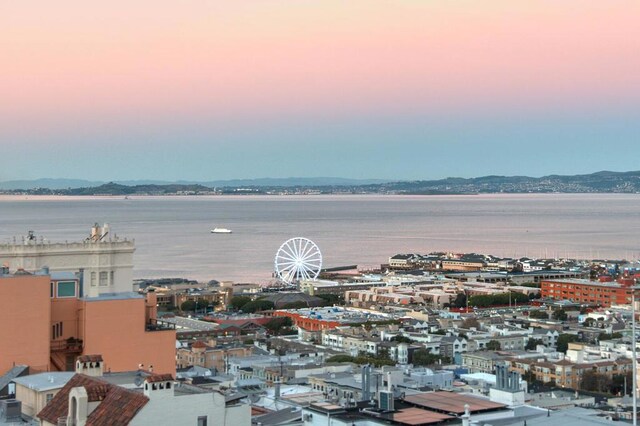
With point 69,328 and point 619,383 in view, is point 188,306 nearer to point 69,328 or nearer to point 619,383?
point 619,383

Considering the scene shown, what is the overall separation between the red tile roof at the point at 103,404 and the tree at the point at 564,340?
135 ft

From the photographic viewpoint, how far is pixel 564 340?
54.6m

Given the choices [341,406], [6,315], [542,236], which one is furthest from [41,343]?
[542,236]

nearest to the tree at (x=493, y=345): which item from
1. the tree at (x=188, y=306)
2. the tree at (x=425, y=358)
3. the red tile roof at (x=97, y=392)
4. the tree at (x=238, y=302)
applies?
the tree at (x=425, y=358)

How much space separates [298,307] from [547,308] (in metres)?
16.5

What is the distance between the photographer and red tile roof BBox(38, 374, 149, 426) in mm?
13805

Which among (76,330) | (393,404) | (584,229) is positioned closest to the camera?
(393,404)

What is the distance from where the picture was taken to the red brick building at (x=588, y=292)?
77500mm

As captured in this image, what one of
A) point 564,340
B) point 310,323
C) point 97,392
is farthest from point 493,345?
point 97,392

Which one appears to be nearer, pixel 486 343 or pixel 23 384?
pixel 23 384

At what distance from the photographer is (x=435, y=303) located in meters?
81.2

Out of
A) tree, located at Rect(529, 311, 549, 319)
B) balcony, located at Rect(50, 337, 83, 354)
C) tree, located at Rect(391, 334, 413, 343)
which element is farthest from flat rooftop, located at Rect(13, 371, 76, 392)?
tree, located at Rect(529, 311, 549, 319)

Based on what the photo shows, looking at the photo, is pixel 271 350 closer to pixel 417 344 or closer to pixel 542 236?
pixel 417 344

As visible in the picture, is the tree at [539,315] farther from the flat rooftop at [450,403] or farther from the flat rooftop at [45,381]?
the flat rooftop at [45,381]
